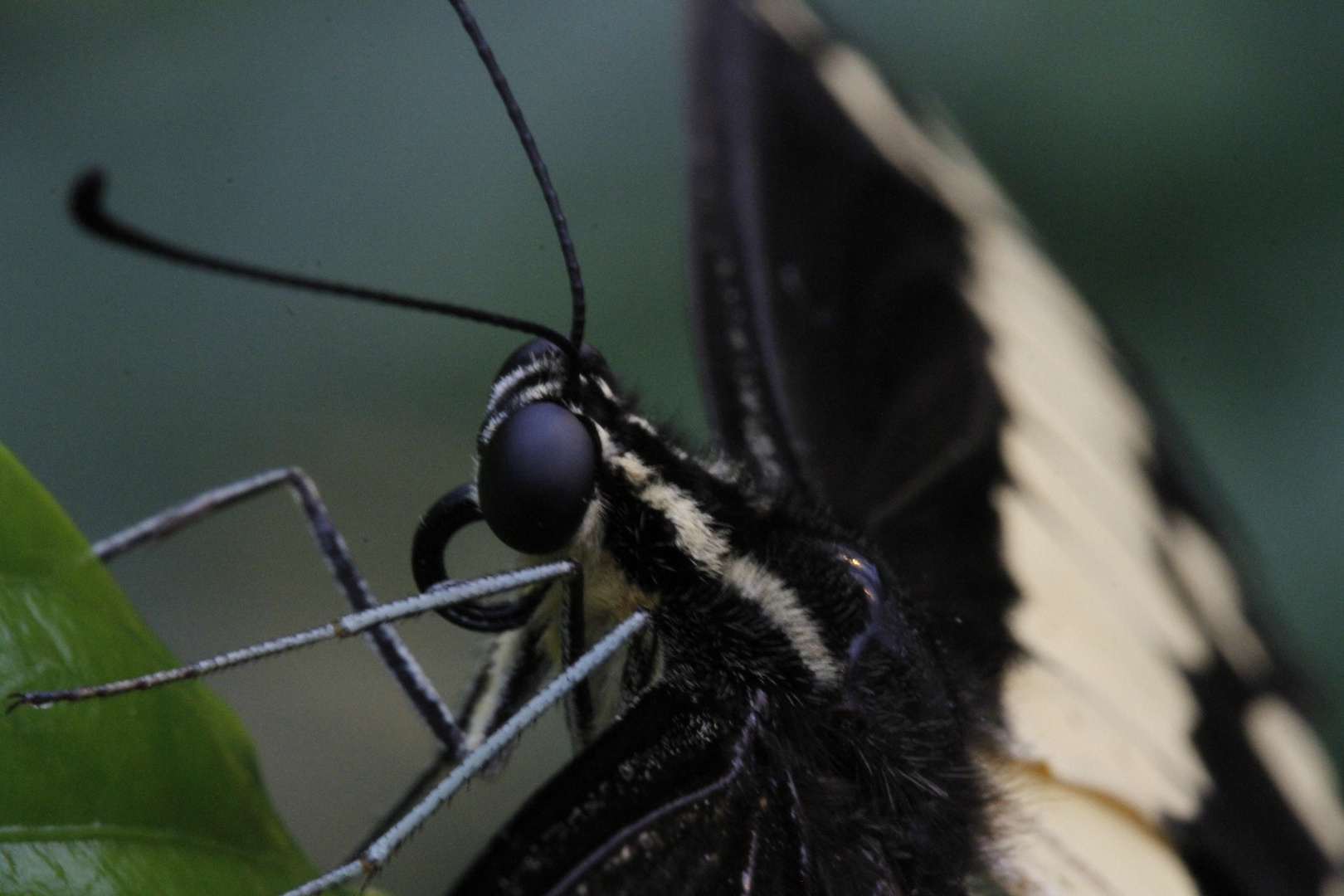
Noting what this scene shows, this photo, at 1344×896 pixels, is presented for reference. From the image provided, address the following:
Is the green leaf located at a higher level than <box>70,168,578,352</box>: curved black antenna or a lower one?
lower

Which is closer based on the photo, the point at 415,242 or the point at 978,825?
the point at 978,825

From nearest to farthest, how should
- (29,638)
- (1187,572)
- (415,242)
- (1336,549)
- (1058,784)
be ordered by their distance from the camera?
(29,638) < (1058,784) < (1187,572) < (1336,549) < (415,242)

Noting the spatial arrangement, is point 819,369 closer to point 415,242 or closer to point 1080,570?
point 1080,570

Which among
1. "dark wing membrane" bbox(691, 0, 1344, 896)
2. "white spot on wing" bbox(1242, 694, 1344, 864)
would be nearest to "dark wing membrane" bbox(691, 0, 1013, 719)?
"dark wing membrane" bbox(691, 0, 1344, 896)

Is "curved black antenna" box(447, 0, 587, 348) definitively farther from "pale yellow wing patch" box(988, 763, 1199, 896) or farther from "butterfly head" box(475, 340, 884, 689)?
"pale yellow wing patch" box(988, 763, 1199, 896)

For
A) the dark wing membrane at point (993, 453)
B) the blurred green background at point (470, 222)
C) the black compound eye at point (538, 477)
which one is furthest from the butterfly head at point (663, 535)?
the blurred green background at point (470, 222)

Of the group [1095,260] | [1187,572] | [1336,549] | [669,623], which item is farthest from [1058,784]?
[1095,260]

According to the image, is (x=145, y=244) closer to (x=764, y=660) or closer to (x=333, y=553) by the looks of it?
(x=333, y=553)
